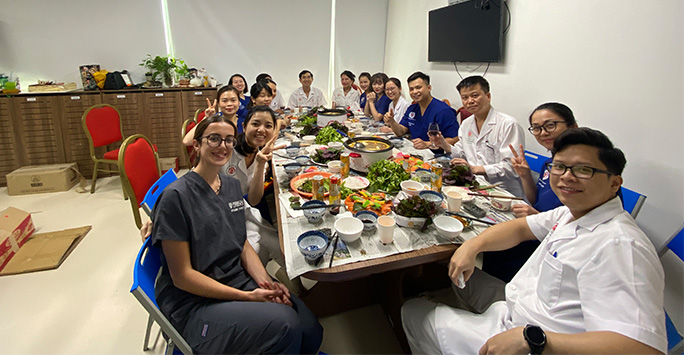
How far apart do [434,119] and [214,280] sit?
2.58 m

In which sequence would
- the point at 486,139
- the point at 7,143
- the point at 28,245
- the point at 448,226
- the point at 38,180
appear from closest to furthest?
1. the point at 448,226
2. the point at 486,139
3. the point at 28,245
4. the point at 38,180
5. the point at 7,143

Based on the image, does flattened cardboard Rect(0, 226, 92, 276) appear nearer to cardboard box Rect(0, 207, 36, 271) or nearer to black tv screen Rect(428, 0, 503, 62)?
cardboard box Rect(0, 207, 36, 271)

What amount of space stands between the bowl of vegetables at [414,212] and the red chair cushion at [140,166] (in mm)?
Result: 1450

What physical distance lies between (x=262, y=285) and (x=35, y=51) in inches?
224

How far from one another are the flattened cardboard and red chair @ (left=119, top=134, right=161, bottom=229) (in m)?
1.55

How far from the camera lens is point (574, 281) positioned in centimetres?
96

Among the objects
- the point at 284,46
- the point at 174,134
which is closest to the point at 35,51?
the point at 174,134

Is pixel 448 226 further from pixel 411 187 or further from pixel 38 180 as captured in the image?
pixel 38 180

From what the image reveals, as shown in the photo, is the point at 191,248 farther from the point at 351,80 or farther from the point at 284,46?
→ the point at 284,46

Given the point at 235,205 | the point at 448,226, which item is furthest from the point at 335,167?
the point at 448,226

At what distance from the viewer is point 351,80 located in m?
5.41

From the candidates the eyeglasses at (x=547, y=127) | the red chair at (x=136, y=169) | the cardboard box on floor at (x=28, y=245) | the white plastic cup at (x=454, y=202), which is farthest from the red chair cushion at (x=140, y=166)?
the eyeglasses at (x=547, y=127)

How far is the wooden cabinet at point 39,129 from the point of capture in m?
4.00

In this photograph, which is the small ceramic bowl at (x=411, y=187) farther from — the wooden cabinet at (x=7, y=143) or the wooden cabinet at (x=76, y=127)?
the wooden cabinet at (x=7, y=143)
